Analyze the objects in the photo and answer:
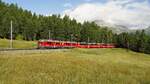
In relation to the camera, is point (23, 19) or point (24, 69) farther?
point (23, 19)

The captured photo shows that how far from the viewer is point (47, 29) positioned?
16250 centimetres

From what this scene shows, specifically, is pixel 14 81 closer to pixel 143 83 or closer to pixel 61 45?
pixel 143 83

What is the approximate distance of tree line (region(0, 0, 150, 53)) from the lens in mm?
143675

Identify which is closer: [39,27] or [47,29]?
[39,27]

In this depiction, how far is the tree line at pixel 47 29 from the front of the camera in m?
144

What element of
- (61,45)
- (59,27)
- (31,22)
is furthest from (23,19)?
(61,45)

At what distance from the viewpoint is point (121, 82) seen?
28562 millimetres

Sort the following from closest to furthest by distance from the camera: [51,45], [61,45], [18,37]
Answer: [51,45] → [61,45] → [18,37]

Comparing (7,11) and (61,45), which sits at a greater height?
(7,11)

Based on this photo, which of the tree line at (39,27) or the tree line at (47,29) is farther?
the tree line at (47,29)

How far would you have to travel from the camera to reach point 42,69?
111 feet

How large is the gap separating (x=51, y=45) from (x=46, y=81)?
63.8 meters

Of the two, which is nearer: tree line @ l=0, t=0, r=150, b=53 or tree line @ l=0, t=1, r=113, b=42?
tree line @ l=0, t=1, r=113, b=42

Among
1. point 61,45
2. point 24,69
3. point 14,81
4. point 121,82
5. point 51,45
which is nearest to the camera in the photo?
point 14,81
